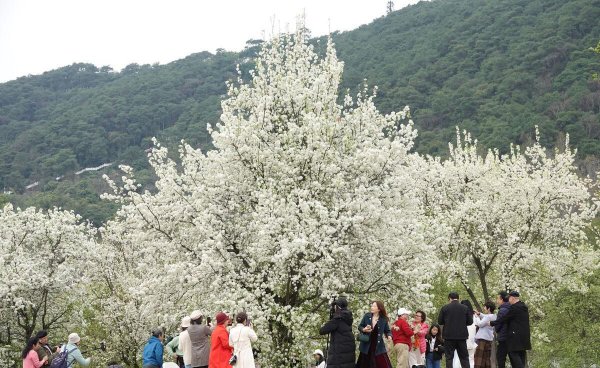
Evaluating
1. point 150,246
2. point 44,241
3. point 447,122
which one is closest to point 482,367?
point 150,246

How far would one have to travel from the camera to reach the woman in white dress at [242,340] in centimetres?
1380

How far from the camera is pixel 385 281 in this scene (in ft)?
60.2

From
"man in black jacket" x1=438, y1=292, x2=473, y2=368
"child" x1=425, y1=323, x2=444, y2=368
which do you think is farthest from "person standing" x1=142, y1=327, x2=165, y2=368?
"child" x1=425, y1=323, x2=444, y2=368

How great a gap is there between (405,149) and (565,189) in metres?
13.7

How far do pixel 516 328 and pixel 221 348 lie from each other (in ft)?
21.6

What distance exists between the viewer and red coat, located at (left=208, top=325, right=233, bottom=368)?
14070 millimetres

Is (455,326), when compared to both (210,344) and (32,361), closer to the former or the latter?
(210,344)

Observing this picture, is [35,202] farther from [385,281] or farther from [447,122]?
[385,281]

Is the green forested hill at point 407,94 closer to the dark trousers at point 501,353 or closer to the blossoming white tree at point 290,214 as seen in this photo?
the blossoming white tree at point 290,214

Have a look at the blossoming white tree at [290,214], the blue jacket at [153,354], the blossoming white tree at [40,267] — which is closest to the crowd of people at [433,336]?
the blossoming white tree at [290,214]

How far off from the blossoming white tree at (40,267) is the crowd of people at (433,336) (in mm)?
18570

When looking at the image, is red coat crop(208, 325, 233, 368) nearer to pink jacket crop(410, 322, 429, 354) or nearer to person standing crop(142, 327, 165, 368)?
person standing crop(142, 327, 165, 368)

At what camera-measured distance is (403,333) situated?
1592cm

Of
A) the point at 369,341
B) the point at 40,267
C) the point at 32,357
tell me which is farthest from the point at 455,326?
the point at 40,267
